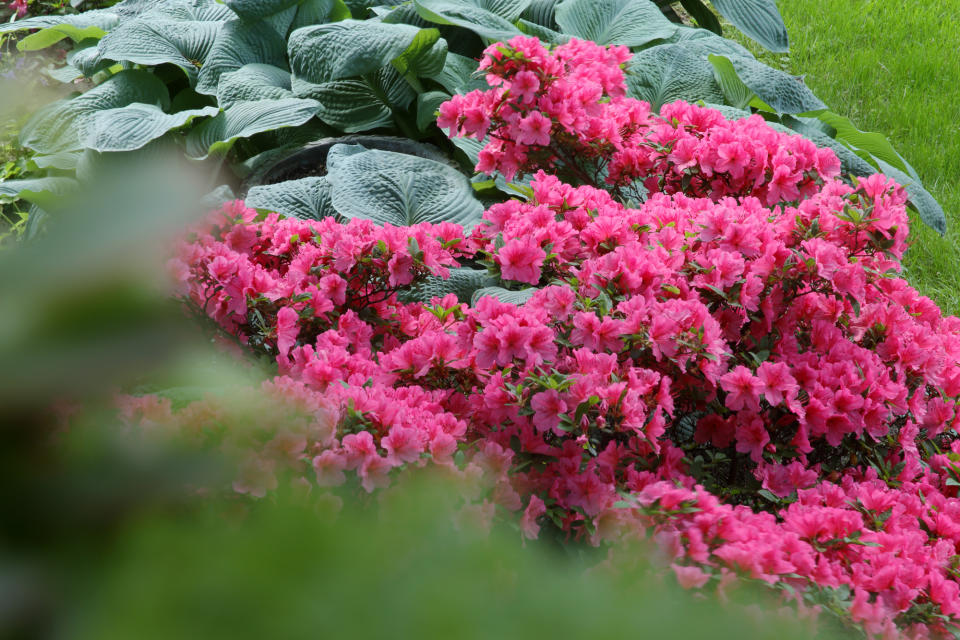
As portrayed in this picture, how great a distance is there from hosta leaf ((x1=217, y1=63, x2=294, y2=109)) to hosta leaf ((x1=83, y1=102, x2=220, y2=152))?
16cm

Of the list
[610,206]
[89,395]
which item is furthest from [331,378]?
[89,395]

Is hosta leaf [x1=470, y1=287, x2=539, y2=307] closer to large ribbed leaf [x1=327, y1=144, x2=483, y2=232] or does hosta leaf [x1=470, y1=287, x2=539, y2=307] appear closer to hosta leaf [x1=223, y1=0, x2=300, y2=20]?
large ribbed leaf [x1=327, y1=144, x2=483, y2=232]

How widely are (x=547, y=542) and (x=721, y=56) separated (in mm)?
2181

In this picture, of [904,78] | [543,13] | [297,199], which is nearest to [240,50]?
[297,199]

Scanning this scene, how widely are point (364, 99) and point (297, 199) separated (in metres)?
0.82

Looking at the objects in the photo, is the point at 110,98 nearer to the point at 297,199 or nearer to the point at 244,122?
the point at 244,122

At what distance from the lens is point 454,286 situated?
79.5 inches

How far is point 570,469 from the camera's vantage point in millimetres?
1291

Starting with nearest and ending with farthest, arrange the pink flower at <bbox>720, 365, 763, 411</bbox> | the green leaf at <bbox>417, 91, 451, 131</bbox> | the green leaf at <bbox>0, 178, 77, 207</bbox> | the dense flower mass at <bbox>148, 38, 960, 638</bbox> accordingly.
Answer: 1. the dense flower mass at <bbox>148, 38, 960, 638</bbox>
2. the pink flower at <bbox>720, 365, 763, 411</bbox>
3. the green leaf at <bbox>0, 178, 77, 207</bbox>
4. the green leaf at <bbox>417, 91, 451, 131</bbox>

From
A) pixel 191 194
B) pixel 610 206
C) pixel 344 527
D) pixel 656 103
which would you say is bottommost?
pixel 656 103

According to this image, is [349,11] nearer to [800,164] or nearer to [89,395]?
[800,164]

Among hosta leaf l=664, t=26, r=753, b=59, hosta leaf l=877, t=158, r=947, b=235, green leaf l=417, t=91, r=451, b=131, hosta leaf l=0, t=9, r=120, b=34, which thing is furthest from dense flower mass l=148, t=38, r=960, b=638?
hosta leaf l=0, t=9, r=120, b=34

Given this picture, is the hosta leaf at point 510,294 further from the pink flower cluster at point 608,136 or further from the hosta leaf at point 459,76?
the hosta leaf at point 459,76

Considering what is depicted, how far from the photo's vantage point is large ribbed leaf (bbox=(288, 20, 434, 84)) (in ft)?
8.67
